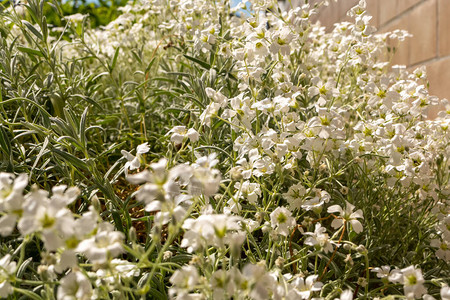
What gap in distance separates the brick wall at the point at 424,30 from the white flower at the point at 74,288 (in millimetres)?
1382

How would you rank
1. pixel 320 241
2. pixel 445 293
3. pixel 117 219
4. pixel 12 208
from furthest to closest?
1. pixel 117 219
2. pixel 320 241
3. pixel 445 293
4. pixel 12 208

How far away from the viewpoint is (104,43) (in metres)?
2.25

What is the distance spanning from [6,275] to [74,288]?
106 mm

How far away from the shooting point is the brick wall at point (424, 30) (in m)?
1.60

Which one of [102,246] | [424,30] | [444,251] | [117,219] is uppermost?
[424,30]

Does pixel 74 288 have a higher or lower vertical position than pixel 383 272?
higher

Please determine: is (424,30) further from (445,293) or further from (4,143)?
(4,143)

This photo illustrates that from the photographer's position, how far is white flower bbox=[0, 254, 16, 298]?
23.6 inches

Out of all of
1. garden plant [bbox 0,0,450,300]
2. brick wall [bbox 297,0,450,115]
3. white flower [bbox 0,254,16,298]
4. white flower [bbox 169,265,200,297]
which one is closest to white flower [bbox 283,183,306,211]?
garden plant [bbox 0,0,450,300]

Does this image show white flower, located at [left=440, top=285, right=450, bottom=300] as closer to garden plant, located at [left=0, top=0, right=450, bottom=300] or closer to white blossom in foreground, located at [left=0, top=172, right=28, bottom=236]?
garden plant, located at [left=0, top=0, right=450, bottom=300]

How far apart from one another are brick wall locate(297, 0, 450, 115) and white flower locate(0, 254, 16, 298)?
4.65 feet

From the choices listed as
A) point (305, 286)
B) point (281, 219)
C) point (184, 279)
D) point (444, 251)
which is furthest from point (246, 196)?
point (444, 251)

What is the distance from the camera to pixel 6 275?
62cm

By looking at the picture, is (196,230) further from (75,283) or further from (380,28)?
(380,28)
